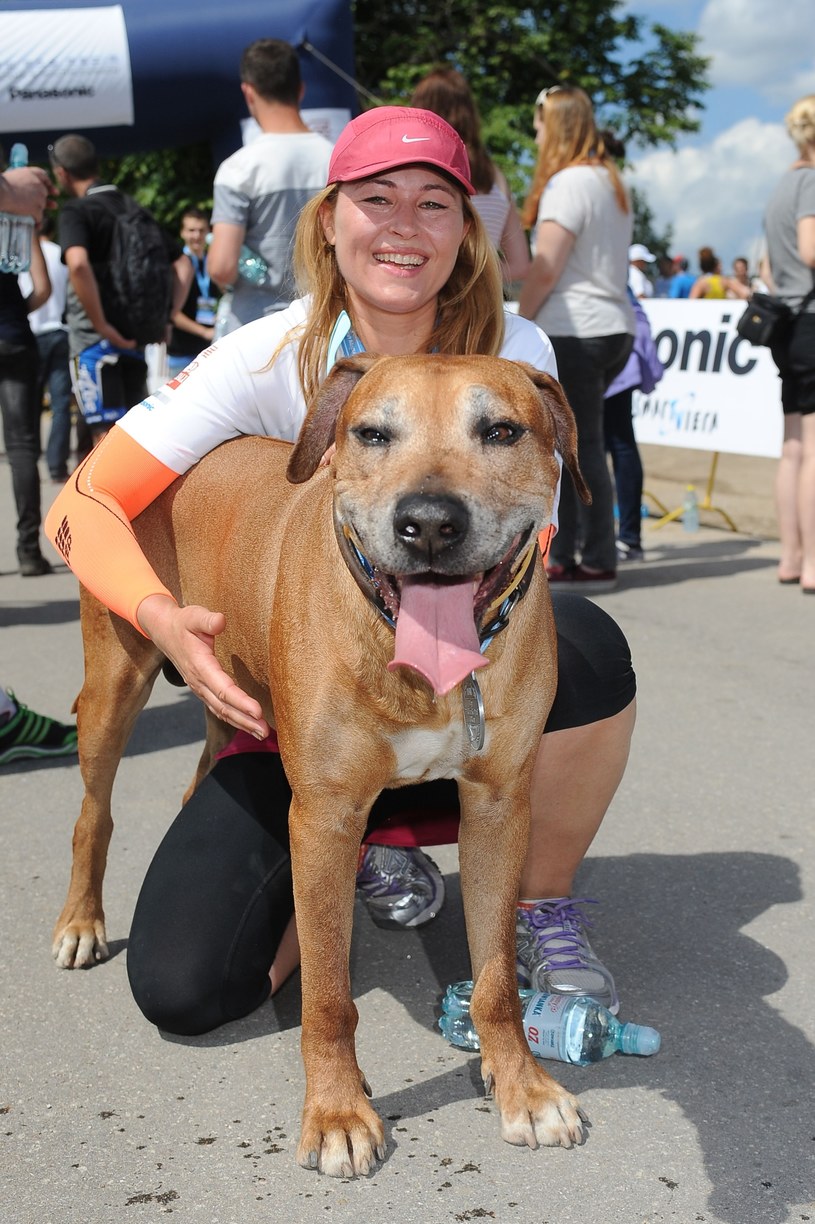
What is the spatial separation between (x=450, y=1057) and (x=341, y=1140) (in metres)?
→ 0.47

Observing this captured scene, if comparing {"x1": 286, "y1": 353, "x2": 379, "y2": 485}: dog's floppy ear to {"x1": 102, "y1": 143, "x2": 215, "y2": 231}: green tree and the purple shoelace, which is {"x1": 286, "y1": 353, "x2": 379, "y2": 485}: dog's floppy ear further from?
{"x1": 102, "y1": 143, "x2": 215, "y2": 231}: green tree

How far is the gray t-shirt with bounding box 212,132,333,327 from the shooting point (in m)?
6.04

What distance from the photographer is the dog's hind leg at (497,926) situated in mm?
2518

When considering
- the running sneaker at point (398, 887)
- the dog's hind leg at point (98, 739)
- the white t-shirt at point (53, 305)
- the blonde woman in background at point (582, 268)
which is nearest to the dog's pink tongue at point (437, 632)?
the dog's hind leg at point (98, 739)

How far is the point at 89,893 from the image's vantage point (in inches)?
127

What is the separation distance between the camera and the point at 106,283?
746 cm

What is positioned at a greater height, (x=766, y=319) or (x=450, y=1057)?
(x=766, y=319)

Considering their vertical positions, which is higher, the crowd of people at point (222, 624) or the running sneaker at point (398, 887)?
the crowd of people at point (222, 624)

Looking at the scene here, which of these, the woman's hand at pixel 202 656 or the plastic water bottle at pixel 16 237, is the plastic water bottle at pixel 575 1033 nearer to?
the woman's hand at pixel 202 656

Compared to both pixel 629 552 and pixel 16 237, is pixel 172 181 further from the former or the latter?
pixel 16 237

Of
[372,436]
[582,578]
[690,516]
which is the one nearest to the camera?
[372,436]

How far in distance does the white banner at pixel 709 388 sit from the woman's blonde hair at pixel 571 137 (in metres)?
2.44

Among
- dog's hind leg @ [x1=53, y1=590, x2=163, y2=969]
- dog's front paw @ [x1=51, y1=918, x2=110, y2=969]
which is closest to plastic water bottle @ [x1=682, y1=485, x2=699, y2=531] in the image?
dog's hind leg @ [x1=53, y1=590, x2=163, y2=969]

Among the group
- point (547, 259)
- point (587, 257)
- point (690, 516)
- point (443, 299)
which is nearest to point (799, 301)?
point (587, 257)
